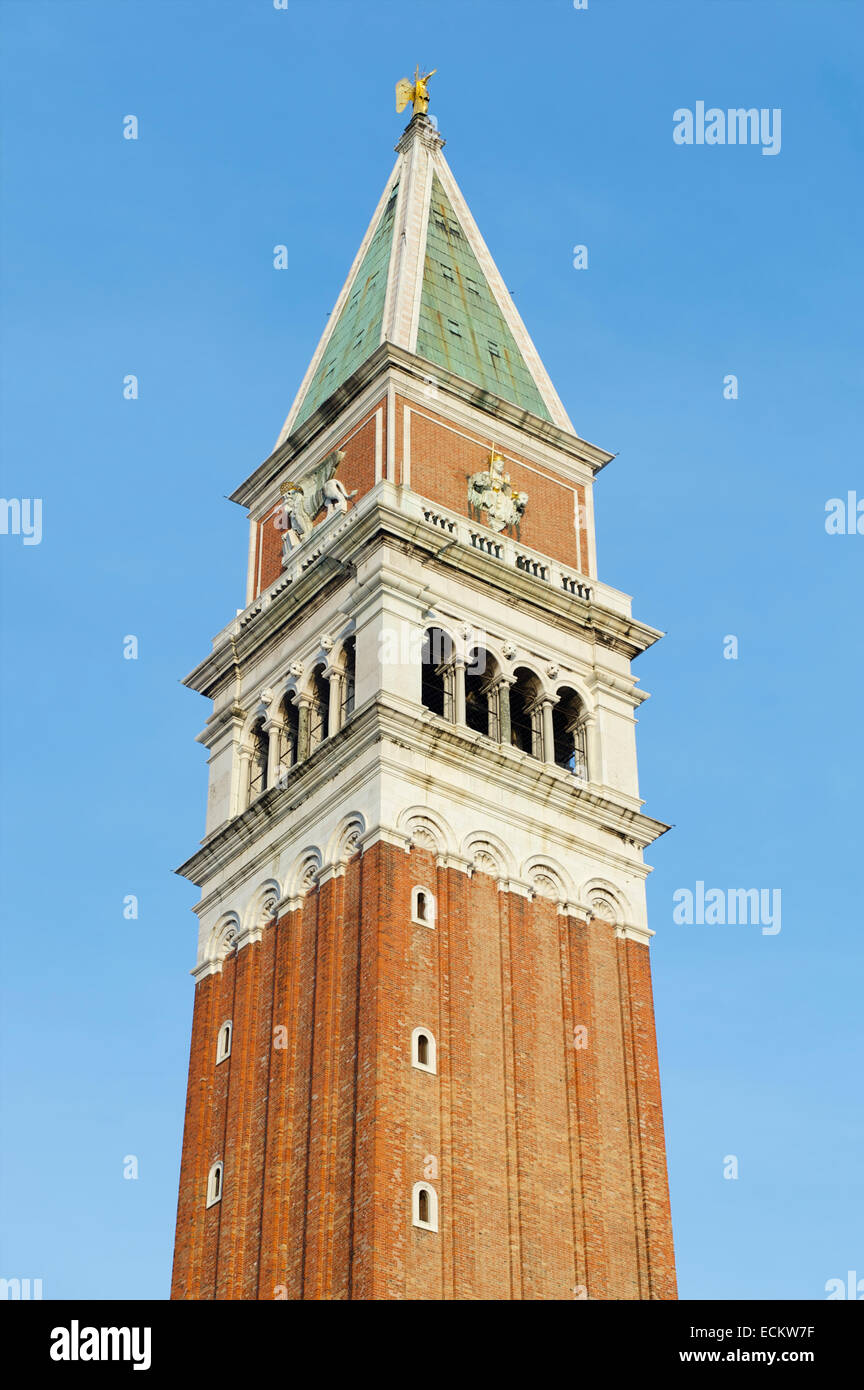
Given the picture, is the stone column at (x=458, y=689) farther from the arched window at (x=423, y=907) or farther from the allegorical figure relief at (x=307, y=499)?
the allegorical figure relief at (x=307, y=499)

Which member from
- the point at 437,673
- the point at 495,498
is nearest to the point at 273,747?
the point at 437,673

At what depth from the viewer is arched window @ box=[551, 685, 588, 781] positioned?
255 feet

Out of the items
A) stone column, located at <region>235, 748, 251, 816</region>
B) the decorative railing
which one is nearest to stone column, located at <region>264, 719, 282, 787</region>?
stone column, located at <region>235, 748, 251, 816</region>

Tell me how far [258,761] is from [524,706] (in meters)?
9.18

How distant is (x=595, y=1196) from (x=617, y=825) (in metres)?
13.2

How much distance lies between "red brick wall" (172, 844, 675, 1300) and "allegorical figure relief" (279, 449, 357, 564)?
16118 mm

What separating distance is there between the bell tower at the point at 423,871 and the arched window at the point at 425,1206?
0.06 meters

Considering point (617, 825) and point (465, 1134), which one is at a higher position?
point (617, 825)

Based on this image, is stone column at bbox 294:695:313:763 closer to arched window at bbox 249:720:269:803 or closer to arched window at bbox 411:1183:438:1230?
arched window at bbox 249:720:269:803
